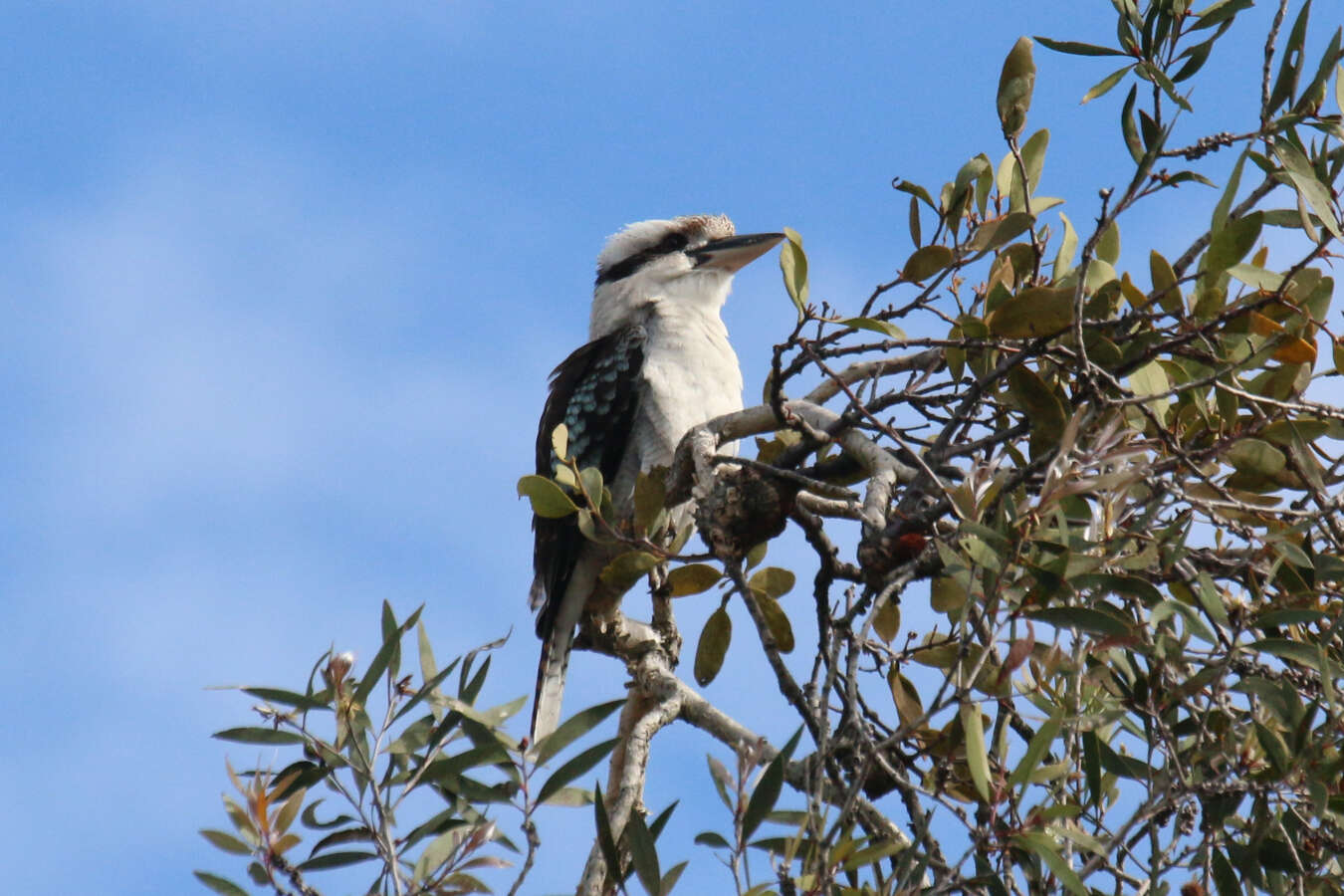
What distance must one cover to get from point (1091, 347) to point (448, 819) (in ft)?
4.32

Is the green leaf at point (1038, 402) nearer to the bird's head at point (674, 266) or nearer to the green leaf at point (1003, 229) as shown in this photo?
the green leaf at point (1003, 229)

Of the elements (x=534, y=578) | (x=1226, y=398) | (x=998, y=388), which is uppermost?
(x=534, y=578)

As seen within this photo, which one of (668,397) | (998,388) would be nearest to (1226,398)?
(998,388)

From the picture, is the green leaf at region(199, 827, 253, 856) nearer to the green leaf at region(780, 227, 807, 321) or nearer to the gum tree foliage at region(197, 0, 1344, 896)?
the gum tree foliage at region(197, 0, 1344, 896)

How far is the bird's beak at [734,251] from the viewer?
4734mm

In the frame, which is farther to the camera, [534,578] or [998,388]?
[534,578]

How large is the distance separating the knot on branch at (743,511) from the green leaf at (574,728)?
0.45 m

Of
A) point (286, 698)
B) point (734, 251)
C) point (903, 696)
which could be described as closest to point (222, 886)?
point (286, 698)

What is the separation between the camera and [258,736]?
2.19 meters

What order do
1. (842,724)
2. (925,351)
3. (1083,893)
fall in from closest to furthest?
(1083,893) < (842,724) < (925,351)

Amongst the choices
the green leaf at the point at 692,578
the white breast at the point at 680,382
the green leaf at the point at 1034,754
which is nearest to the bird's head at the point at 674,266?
the white breast at the point at 680,382

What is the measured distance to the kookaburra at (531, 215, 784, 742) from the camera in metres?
3.96

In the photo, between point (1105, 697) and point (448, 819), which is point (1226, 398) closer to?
point (1105, 697)

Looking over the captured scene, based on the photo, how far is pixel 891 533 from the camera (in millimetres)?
2059
